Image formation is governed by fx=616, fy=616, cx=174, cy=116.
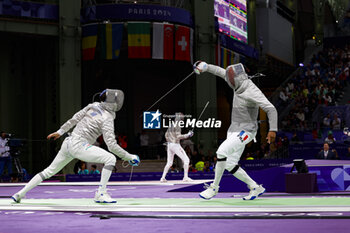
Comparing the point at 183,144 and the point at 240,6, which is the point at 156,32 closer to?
the point at 183,144

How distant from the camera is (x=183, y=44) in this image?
85.9 ft

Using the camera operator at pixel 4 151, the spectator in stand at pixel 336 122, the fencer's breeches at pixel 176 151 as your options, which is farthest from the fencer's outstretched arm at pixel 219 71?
the spectator in stand at pixel 336 122

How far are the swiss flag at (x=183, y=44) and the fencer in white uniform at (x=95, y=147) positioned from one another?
647 inches

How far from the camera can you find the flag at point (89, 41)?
82.4 ft

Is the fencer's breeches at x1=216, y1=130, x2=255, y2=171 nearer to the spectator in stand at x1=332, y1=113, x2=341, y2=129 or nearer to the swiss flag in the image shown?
the spectator in stand at x1=332, y1=113, x2=341, y2=129

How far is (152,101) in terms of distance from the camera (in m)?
30.2

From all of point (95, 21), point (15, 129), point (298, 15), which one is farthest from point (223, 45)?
point (298, 15)

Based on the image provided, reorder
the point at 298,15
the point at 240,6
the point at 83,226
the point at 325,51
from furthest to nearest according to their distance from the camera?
the point at 298,15, the point at 325,51, the point at 240,6, the point at 83,226

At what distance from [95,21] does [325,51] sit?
16796 millimetres

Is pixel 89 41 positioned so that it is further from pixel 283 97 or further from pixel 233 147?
pixel 233 147

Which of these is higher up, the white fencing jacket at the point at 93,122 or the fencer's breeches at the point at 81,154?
the white fencing jacket at the point at 93,122

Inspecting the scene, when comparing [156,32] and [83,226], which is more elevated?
[156,32]

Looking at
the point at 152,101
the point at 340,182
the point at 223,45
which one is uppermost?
the point at 223,45

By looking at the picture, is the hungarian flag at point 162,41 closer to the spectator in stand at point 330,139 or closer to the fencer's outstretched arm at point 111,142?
the spectator in stand at point 330,139
